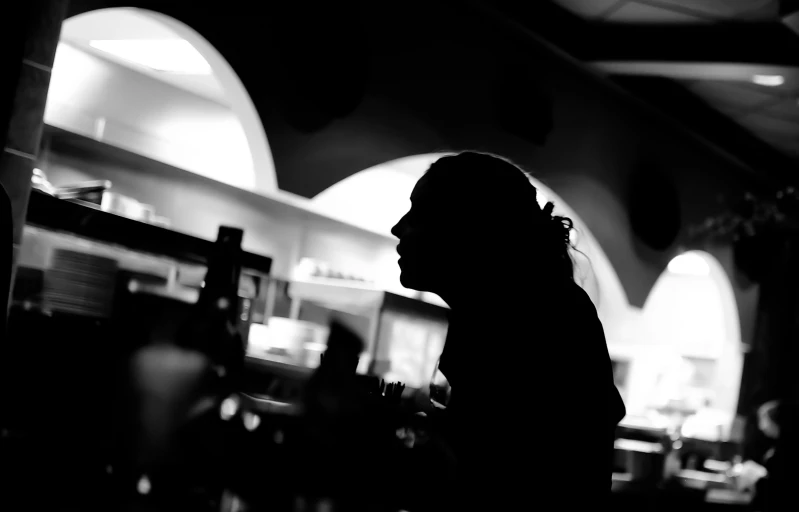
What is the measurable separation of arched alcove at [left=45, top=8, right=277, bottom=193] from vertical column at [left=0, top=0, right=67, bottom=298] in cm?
138

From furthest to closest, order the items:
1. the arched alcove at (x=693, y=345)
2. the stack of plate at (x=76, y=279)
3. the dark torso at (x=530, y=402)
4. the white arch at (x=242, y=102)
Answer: the arched alcove at (x=693, y=345), the white arch at (x=242, y=102), the stack of plate at (x=76, y=279), the dark torso at (x=530, y=402)

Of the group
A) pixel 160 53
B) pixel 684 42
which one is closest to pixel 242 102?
pixel 160 53

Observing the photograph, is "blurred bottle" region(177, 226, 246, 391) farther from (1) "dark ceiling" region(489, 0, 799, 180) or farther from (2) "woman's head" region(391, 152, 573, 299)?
(1) "dark ceiling" region(489, 0, 799, 180)

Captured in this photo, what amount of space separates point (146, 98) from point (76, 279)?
327cm

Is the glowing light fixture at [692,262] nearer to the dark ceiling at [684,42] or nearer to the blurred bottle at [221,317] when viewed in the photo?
the dark ceiling at [684,42]

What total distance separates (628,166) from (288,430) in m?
4.53

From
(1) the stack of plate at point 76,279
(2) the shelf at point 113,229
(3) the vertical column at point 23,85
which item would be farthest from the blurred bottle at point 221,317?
(3) the vertical column at point 23,85

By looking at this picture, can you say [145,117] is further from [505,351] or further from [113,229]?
[505,351]

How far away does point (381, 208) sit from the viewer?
541 cm

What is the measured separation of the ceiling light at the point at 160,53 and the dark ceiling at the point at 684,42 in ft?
5.01

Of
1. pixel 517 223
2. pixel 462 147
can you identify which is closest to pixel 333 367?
pixel 517 223

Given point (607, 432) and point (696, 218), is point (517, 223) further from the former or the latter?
point (696, 218)

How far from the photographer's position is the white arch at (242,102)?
2.69m

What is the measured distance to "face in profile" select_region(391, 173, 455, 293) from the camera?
84 centimetres
